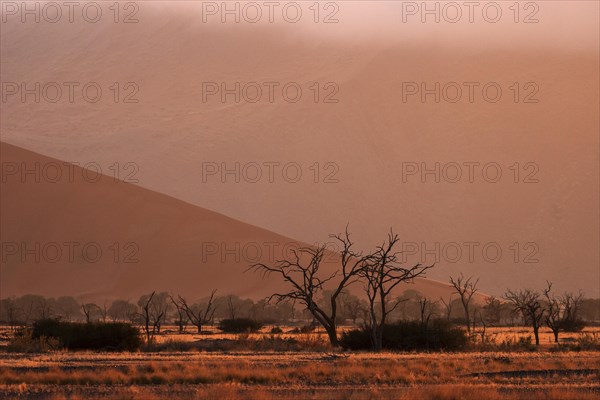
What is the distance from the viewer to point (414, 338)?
37.4 m

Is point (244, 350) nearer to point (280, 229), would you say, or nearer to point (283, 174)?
point (280, 229)

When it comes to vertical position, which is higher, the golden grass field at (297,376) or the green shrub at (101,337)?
the green shrub at (101,337)

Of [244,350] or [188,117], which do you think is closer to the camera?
[244,350]

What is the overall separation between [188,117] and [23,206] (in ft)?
118

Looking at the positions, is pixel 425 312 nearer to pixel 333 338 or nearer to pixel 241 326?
pixel 241 326

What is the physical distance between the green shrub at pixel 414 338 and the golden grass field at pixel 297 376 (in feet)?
14.7

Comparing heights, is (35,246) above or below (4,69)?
below

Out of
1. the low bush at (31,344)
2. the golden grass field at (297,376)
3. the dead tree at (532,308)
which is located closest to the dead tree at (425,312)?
the dead tree at (532,308)

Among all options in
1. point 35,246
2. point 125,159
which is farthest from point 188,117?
point 35,246

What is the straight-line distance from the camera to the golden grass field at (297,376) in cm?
2006

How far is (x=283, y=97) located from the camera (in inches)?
6004

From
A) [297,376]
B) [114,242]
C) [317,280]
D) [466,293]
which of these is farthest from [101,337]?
[114,242]

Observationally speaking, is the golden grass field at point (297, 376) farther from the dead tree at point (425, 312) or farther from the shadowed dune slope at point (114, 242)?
the shadowed dune slope at point (114, 242)

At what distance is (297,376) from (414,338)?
45.0 feet
